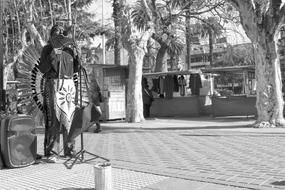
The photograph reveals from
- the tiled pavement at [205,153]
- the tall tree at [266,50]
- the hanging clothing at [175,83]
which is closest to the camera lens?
the tiled pavement at [205,153]

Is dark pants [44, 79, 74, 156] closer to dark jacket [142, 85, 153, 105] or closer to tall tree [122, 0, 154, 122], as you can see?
tall tree [122, 0, 154, 122]

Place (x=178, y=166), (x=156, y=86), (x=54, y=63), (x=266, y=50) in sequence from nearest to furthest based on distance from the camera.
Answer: (x=178, y=166)
(x=54, y=63)
(x=266, y=50)
(x=156, y=86)

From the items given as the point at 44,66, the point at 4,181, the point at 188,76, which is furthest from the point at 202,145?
the point at 188,76

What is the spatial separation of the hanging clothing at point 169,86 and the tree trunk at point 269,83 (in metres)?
7.80

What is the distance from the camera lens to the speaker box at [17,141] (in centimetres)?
675

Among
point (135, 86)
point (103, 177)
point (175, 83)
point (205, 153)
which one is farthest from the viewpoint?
point (175, 83)

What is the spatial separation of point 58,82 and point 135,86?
9066 mm

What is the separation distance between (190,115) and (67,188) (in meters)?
15.0

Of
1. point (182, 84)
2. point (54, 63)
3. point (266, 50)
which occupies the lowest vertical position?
point (182, 84)

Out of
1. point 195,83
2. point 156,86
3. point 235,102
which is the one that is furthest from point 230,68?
point 156,86

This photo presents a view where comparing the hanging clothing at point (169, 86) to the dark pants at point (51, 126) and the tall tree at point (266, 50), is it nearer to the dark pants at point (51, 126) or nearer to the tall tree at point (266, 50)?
the tall tree at point (266, 50)

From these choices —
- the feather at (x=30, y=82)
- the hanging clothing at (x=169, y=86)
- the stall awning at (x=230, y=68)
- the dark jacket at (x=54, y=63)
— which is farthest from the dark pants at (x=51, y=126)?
the hanging clothing at (x=169, y=86)

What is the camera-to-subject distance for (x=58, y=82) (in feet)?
23.7

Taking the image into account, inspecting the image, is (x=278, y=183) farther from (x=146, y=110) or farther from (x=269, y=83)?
(x=146, y=110)
